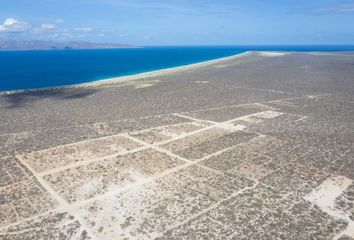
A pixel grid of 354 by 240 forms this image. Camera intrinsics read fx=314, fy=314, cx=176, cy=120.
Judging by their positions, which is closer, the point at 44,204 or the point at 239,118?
the point at 44,204

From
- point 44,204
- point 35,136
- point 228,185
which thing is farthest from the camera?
point 35,136

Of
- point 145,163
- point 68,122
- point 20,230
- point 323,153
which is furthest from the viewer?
point 68,122

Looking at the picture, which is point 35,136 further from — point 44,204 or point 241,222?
point 241,222

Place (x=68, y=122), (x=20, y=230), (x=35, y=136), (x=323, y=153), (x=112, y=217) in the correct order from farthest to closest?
1. (x=68, y=122)
2. (x=35, y=136)
3. (x=323, y=153)
4. (x=112, y=217)
5. (x=20, y=230)

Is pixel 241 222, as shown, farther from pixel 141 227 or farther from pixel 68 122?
pixel 68 122

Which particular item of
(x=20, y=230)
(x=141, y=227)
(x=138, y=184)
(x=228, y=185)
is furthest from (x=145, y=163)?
(x=20, y=230)

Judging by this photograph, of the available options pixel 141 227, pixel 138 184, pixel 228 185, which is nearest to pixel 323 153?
pixel 228 185
